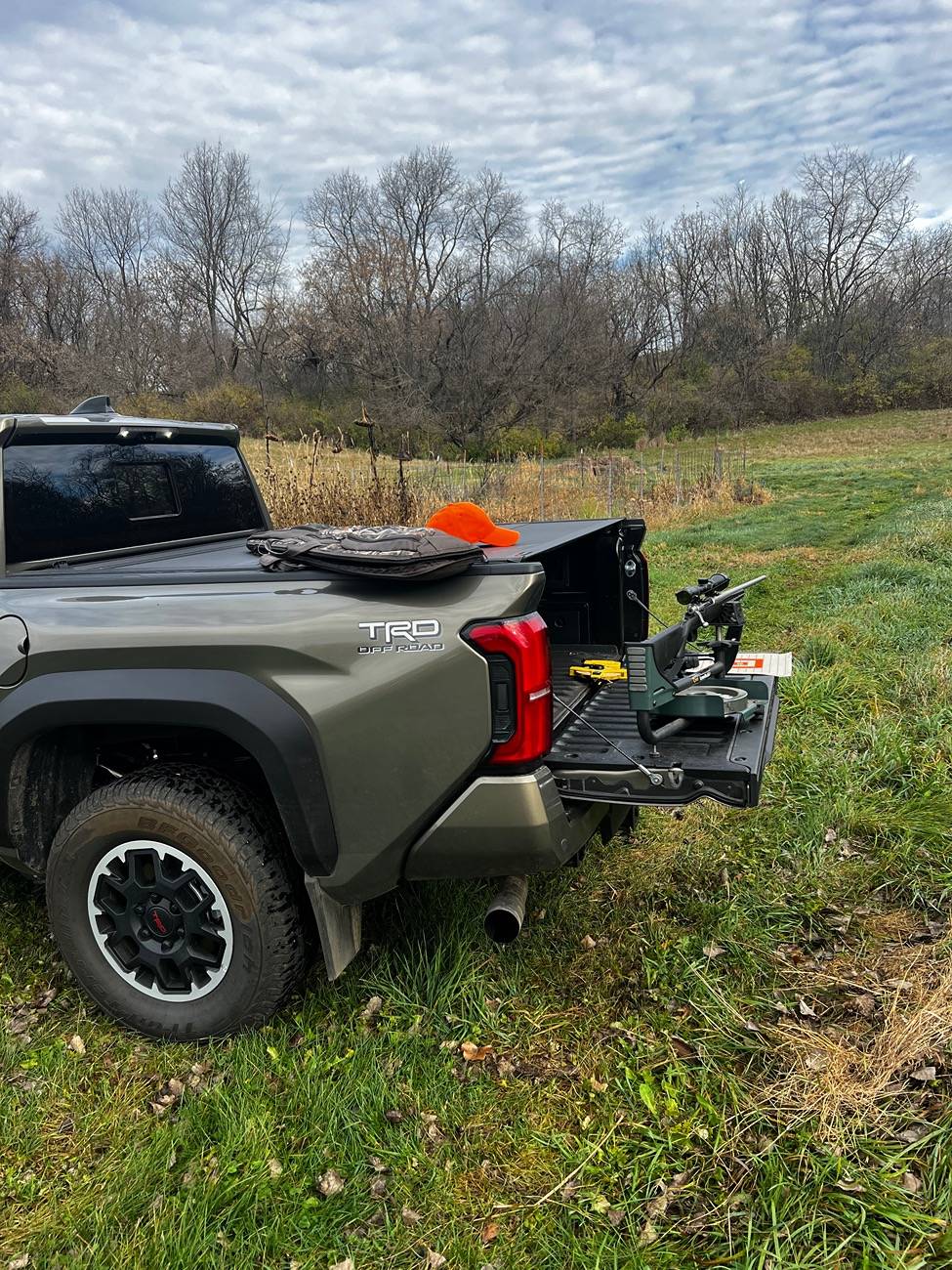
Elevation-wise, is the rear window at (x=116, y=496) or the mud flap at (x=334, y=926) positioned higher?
the rear window at (x=116, y=496)

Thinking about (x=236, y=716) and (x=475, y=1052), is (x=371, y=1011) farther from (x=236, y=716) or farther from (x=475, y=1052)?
(x=236, y=716)

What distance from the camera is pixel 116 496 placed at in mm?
3520

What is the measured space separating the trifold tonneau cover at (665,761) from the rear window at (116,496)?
2002 millimetres

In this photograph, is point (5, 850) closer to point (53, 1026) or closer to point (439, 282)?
point (53, 1026)

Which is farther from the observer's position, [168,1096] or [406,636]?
[168,1096]

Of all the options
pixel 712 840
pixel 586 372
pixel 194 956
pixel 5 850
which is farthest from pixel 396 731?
pixel 586 372

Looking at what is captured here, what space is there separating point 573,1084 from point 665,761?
3.37 feet

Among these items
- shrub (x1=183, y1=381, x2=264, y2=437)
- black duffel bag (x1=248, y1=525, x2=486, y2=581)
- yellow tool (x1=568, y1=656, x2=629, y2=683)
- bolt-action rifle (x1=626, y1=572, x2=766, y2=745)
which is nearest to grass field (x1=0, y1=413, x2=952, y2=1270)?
bolt-action rifle (x1=626, y1=572, x2=766, y2=745)

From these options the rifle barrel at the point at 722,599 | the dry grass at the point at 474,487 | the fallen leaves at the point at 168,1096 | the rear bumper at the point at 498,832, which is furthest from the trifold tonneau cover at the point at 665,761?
A: the dry grass at the point at 474,487

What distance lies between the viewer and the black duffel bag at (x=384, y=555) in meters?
2.30

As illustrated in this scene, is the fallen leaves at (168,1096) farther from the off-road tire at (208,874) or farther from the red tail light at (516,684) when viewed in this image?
the red tail light at (516,684)

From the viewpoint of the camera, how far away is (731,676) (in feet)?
11.1

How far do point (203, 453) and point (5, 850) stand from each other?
2032 mm

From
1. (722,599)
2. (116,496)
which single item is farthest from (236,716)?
(722,599)
